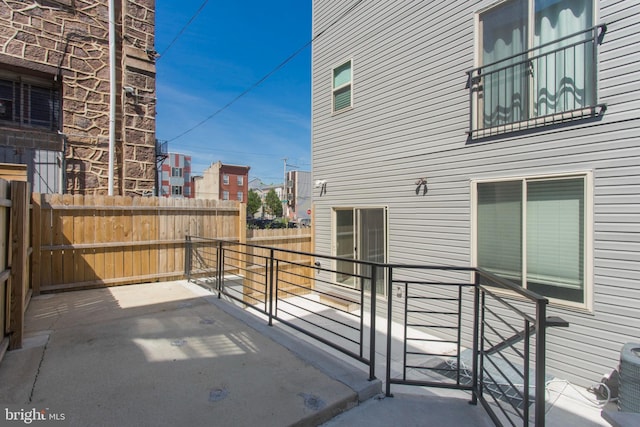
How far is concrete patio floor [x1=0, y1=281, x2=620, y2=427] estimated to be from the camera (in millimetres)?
1947

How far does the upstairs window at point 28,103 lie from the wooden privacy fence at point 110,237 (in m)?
2.48

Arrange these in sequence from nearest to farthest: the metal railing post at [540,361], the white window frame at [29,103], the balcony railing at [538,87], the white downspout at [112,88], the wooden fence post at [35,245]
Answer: the metal railing post at [540,361] < the balcony railing at [538,87] < the wooden fence post at [35,245] < the white window frame at [29,103] < the white downspout at [112,88]

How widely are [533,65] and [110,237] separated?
6593mm

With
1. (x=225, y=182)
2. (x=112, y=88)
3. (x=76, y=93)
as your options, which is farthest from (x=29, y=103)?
(x=225, y=182)

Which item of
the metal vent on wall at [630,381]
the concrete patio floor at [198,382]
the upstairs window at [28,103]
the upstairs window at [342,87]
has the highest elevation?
the upstairs window at [342,87]

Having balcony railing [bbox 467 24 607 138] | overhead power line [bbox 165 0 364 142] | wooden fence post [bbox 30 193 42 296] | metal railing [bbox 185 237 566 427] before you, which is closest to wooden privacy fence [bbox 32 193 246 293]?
wooden fence post [bbox 30 193 42 296]

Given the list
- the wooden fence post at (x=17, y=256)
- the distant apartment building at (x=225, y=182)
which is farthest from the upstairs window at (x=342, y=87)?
the distant apartment building at (x=225, y=182)

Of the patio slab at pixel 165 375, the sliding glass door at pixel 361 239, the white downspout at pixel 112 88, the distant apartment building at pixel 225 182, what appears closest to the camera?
the patio slab at pixel 165 375

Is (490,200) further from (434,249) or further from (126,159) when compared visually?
(126,159)

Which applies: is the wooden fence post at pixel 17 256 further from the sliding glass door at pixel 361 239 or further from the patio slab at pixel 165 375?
the sliding glass door at pixel 361 239

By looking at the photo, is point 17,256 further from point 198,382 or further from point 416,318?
point 416,318

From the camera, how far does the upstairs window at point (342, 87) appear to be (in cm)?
676

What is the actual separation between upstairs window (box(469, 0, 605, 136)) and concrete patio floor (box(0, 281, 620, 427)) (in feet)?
11.0

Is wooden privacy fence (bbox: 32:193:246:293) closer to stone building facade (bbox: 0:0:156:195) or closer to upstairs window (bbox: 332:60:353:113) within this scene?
stone building facade (bbox: 0:0:156:195)
